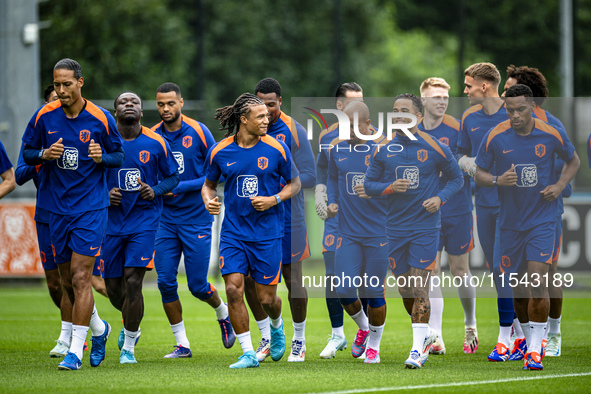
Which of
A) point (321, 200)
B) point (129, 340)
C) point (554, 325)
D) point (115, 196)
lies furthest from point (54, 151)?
point (554, 325)

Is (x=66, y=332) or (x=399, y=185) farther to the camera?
(x=66, y=332)

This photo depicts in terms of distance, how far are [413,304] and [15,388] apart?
11.2 feet

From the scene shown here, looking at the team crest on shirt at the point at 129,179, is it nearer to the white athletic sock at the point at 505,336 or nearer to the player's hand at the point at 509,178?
the player's hand at the point at 509,178

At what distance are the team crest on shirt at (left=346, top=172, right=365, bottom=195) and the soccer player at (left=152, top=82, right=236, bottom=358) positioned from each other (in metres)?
1.41

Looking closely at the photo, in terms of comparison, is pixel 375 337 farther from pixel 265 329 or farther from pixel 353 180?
pixel 353 180

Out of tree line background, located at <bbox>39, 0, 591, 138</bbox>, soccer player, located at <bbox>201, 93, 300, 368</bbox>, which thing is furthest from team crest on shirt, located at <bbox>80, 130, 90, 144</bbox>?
tree line background, located at <bbox>39, 0, 591, 138</bbox>

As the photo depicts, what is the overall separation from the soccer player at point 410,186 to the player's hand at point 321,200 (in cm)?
53

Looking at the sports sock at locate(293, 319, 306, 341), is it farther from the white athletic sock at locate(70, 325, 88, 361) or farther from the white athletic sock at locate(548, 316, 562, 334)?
the white athletic sock at locate(548, 316, 562, 334)

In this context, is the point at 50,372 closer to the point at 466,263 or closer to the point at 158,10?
the point at 466,263

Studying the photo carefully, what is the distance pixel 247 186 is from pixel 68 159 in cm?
153

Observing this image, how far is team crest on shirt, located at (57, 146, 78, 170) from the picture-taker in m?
7.85

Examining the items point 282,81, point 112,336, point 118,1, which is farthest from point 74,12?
point 112,336

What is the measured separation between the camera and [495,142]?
8.38 m

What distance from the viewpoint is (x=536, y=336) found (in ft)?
25.8
